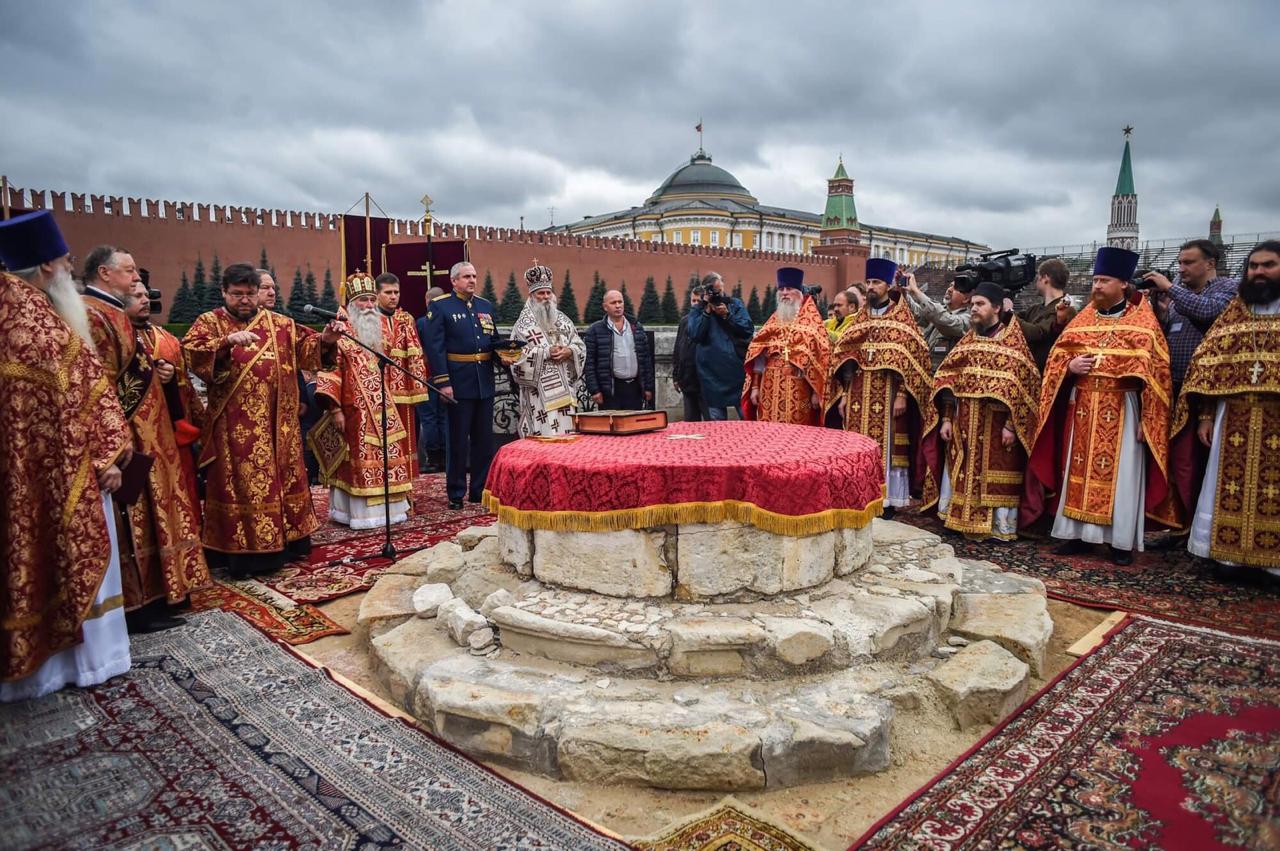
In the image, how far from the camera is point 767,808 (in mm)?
2531

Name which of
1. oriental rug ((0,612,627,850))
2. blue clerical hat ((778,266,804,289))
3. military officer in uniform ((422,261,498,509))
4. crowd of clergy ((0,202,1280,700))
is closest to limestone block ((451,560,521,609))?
oriental rug ((0,612,627,850))

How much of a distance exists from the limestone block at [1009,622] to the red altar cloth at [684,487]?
691 mm

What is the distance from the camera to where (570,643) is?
127 inches

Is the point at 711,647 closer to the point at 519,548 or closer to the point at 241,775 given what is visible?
the point at 519,548

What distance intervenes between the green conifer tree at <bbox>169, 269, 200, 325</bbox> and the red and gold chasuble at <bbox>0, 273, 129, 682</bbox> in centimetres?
1985

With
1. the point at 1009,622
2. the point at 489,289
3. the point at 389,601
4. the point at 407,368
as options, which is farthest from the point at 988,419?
the point at 489,289

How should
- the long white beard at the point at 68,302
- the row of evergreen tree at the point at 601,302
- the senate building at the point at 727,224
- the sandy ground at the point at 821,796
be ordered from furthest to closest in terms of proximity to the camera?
the senate building at the point at 727,224 → the row of evergreen tree at the point at 601,302 → the long white beard at the point at 68,302 → the sandy ground at the point at 821,796

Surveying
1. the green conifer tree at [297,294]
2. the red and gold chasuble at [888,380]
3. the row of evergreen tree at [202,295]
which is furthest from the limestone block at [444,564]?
the green conifer tree at [297,294]

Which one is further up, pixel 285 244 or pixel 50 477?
pixel 285 244

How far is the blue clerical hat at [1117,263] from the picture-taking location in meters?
4.93

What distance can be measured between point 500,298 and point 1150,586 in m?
25.1

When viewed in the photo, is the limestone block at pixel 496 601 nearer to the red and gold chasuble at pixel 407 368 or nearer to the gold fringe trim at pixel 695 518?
the gold fringe trim at pixel 695 518

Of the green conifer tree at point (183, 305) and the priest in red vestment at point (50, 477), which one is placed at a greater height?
the green conifer tree at point (183, 305)

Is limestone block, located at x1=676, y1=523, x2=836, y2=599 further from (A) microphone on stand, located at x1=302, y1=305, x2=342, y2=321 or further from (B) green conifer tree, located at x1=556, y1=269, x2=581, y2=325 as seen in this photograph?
(B) green conifer tree, located at x1=556, y1=269, x2=581, y2=325
